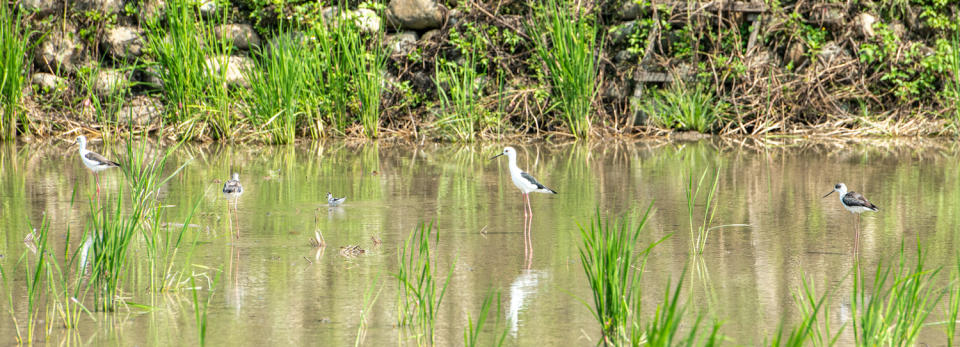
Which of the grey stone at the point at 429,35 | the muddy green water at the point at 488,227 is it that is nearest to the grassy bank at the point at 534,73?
the grey stone at the point at 429,35

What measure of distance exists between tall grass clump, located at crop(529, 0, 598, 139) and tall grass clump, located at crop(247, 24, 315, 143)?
121 inches

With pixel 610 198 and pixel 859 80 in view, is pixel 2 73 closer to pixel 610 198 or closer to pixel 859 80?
pixel 610 198

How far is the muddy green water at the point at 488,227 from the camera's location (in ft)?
16.1

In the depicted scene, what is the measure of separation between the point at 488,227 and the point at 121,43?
10.4 m

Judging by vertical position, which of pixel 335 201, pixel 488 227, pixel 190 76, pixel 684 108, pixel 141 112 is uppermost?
pixel 190 76

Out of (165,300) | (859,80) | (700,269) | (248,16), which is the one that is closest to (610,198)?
(700,269)

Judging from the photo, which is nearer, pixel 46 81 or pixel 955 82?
pixel 955 82

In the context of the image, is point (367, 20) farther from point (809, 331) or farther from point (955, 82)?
point (809, 331)

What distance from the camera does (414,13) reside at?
16.1 m

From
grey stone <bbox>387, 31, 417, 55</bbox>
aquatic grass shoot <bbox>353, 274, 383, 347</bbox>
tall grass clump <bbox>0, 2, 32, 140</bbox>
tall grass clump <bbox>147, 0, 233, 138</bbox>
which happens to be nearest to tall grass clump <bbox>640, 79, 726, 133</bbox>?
grey stone <bbox>387, 31, 417, 55</bbox>

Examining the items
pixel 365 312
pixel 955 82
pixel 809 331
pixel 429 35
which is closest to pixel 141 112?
pixel 429 35

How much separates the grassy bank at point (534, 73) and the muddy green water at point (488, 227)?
3.96ft

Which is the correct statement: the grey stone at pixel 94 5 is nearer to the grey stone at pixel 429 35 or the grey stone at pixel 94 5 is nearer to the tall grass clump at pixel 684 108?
the grey stone at pixel 429 35

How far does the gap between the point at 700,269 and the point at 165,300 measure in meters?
2.78
